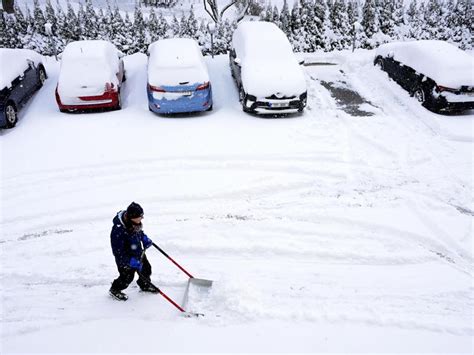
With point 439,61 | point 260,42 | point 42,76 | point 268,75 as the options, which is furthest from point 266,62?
point 42,76

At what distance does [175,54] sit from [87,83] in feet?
7.80

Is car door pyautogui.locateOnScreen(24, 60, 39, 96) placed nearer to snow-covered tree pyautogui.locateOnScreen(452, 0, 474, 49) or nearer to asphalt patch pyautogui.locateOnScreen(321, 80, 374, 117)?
asphalt patch pyautogui.locateOnScreen(321, 80, 374, 117)

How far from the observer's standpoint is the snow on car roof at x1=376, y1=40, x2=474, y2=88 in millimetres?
9320

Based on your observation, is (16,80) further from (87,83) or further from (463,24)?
(463,24)

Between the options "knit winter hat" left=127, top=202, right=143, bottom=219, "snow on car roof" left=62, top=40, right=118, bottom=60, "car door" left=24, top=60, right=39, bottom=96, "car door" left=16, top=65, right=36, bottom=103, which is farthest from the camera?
"car door" left=24, top=60, right=39, bottom=96

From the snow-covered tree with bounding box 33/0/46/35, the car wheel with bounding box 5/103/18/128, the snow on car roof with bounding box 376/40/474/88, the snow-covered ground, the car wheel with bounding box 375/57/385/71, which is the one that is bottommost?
the snow-covered ground

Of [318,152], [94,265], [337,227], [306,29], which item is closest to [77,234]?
[94,265]

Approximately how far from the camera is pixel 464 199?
21.5 ft

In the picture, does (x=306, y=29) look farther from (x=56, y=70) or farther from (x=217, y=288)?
(x=217, y=288)

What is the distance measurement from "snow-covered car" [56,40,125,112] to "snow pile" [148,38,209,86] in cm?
106

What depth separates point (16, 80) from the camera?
9656 millimetres

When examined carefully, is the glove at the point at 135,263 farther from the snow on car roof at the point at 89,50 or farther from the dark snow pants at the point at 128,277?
the snow on car roof at the point at 89,50

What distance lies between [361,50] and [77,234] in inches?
501

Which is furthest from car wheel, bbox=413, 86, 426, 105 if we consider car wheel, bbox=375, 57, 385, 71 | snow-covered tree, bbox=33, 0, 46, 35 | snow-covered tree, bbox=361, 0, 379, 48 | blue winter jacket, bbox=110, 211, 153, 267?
snow-covered tree, bbox=33, 0, 46, 35
